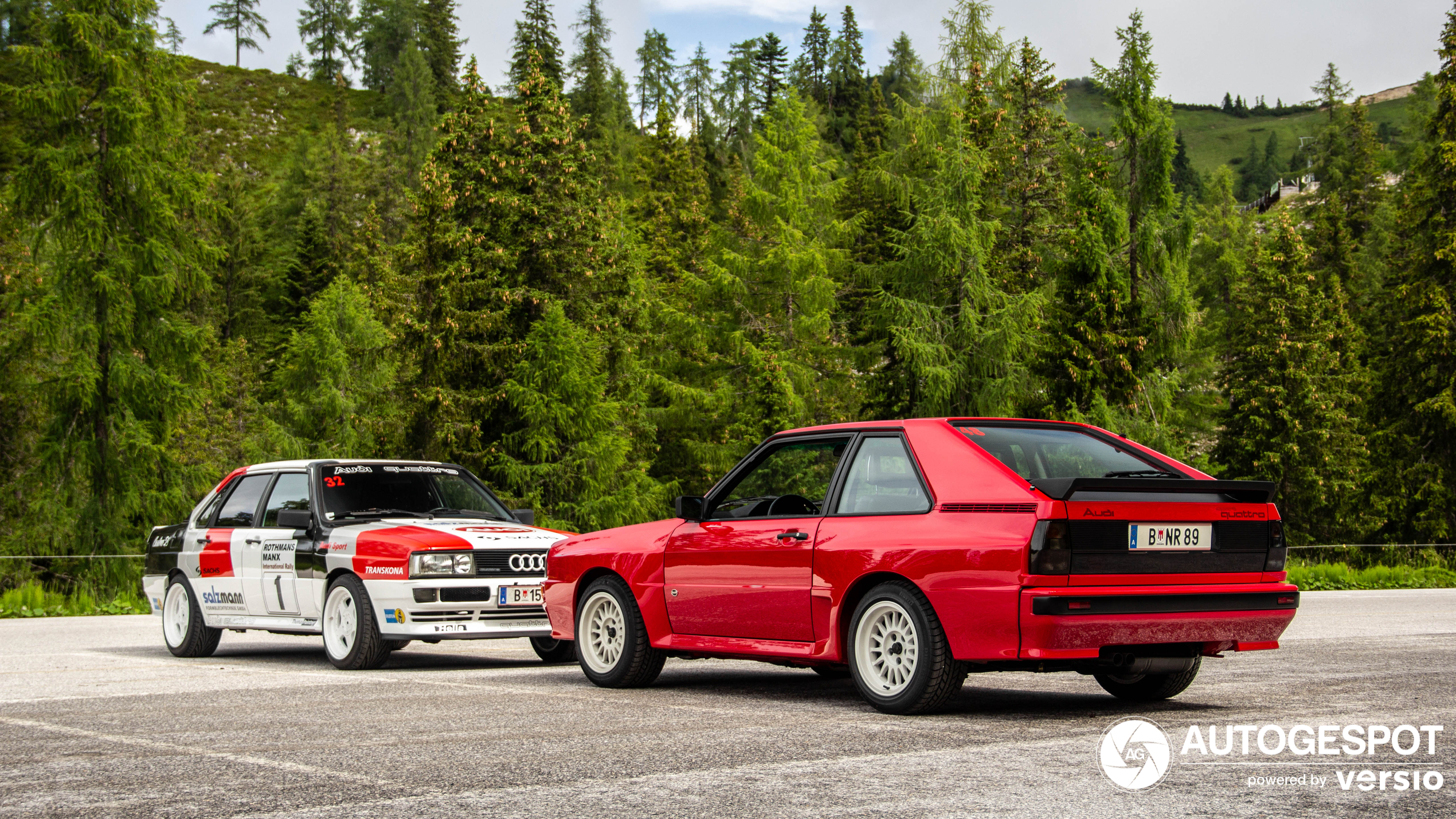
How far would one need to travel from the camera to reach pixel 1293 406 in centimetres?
5403

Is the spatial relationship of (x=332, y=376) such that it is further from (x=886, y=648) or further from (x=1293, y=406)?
(x=886, y=648)

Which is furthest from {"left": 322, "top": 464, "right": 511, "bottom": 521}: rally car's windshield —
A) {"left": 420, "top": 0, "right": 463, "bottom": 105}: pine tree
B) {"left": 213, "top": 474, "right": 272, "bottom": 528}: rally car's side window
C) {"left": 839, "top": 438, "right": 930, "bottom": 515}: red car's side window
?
{"left": 420, "top": 0, "right": 463, "bottom": 105}: pine tree

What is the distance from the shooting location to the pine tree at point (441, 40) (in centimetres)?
11312

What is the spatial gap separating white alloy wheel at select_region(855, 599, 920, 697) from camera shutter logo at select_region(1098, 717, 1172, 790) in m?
1.13

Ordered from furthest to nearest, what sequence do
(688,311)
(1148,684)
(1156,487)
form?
(688,311), (1148,684), (1156,487)

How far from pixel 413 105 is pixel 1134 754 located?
104094mm

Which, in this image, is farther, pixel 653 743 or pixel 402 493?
pixel 402 493

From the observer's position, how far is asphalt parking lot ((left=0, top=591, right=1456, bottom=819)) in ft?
15.8

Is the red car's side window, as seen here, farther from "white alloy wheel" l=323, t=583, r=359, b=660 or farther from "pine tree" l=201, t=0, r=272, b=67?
"pine tree" l=201, t=0, r=272, b=67

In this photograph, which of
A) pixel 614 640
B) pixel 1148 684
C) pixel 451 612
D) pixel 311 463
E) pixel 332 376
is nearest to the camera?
pixel 1148 684

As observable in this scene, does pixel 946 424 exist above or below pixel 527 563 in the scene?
above

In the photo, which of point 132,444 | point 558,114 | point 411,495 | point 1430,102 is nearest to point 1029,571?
point 411,495

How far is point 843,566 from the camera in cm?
744

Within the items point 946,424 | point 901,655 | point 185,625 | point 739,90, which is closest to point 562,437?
point 185,625
